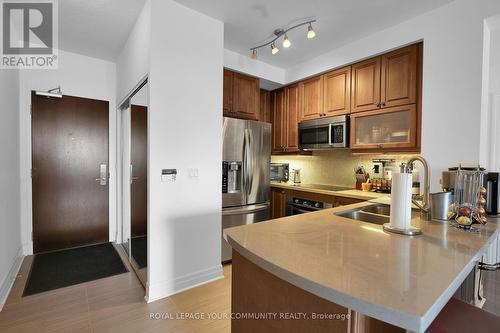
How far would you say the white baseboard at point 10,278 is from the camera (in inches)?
82.5

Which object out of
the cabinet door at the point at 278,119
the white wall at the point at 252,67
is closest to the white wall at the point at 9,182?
the white wall at the point at 252,67

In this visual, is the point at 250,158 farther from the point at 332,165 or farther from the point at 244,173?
the point at 332,165

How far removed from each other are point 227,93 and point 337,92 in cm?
141

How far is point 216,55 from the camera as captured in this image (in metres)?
2.52

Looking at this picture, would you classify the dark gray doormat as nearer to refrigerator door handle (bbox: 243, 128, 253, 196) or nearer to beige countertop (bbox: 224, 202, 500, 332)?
refrigerator door handle (bbox: 243, 128, 253, 196)

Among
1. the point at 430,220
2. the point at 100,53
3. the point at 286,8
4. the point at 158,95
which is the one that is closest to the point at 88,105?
the point at 100,53

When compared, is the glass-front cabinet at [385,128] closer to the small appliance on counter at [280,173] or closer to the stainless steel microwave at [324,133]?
the stainless steel microwave at [324,133]

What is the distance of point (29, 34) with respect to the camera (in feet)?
8.87

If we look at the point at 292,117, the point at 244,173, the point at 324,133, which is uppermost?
the point at 292,117

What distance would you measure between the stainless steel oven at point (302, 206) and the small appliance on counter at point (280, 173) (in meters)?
0.88

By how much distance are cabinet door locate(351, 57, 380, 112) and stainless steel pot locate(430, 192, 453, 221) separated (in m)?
1.54

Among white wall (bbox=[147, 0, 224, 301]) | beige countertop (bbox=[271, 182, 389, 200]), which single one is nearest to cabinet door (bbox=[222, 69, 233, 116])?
white wall (bbox=[147, 0, 224, 301])

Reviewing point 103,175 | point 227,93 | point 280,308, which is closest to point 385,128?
point 227,93

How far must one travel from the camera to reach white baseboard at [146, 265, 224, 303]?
215 centimetres
